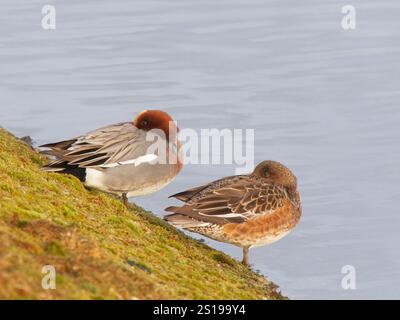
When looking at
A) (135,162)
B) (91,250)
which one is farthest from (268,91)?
(91,250)

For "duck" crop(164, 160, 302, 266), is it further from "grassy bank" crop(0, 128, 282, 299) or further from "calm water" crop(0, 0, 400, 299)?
"calm water" crop(0, 0, 400, 299)

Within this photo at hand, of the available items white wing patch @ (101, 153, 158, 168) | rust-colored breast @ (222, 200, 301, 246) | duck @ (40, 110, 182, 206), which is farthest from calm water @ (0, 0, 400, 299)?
white wing patch @ (101, 153, 158, 168)

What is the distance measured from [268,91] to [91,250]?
1439 centimetres

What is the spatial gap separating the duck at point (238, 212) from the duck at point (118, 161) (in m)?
0.51

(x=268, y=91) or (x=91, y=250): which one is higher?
(x=268, y=91)

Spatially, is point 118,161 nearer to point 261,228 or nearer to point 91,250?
point 261,228

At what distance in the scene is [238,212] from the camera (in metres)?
11.9

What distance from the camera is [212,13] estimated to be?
95.3 feet

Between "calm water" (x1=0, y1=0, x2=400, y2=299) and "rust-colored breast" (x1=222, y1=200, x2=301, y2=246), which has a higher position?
"calm water" (x1=0, y1=0, x2=400, y2=299)

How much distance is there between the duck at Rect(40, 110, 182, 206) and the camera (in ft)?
40.2

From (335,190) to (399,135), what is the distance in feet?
8.80

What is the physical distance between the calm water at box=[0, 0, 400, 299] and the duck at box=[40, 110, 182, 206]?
3.12 meters

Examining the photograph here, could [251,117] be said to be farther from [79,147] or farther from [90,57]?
[79,147]

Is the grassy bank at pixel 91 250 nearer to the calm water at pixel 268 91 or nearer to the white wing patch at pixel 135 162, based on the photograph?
the white wing patch at pixel 135 162
